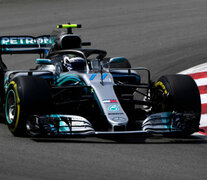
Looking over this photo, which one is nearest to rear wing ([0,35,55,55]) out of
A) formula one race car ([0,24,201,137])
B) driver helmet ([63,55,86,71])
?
formula one race car ([0,24,201,137])

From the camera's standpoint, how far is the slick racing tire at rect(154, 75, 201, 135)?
25.8 feet

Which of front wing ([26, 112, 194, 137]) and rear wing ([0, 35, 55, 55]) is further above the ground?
rear wing ([0, 35, 55, 55])

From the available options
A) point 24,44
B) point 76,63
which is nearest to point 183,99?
point 76,63

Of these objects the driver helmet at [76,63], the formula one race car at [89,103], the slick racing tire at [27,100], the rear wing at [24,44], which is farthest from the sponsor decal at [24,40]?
the slick racing tire at [27,100]

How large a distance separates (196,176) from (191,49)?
9987 mm

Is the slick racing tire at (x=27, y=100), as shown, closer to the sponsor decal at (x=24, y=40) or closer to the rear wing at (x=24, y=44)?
the rear wing at (x=24, y=44)

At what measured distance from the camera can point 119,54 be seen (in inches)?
607

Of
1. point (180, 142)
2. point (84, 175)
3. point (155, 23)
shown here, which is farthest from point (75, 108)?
point (155, 23)

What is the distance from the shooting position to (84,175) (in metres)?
5.62

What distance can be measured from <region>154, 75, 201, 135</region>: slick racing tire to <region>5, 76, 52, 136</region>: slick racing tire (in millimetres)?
1801

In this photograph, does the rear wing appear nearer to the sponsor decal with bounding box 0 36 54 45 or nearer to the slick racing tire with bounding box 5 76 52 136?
the sponsor decal with bounding box 0 36 54 45

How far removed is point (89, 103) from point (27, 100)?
1028 mm

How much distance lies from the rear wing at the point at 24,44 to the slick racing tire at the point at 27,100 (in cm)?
341

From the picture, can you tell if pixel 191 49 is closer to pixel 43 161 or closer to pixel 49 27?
pixel 49 27
